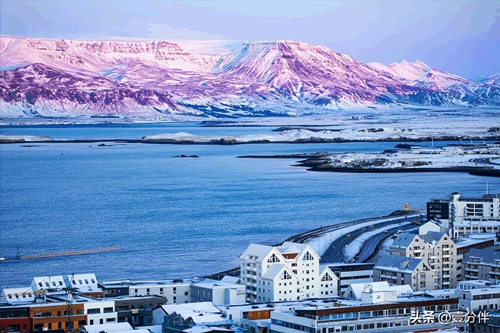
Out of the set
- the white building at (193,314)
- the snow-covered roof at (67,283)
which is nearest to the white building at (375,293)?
the white building at (193,314)

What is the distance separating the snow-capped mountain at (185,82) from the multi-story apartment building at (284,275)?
445 ft

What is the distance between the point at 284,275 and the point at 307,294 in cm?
74

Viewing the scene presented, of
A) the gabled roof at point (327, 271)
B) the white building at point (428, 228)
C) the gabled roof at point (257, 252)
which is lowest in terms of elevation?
the gabled roof at point (327, 271)

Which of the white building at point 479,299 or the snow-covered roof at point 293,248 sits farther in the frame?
the snow-covered roof at point 293,248

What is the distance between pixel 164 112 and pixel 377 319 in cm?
14421

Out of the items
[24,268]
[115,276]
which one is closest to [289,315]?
[115,276]

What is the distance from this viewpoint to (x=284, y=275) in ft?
59.5

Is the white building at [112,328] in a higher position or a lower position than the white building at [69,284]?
lower

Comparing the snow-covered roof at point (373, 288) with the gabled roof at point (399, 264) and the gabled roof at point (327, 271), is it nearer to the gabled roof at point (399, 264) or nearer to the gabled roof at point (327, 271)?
the gabled roof at point (327, 271)

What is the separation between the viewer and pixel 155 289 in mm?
17922

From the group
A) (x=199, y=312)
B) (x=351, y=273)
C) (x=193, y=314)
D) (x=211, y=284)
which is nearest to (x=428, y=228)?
(x=351, y=273)

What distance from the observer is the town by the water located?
13750 millimetres

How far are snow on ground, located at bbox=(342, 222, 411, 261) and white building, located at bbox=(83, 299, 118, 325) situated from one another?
9141 mm

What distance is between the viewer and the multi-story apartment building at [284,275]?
59.3 feet
